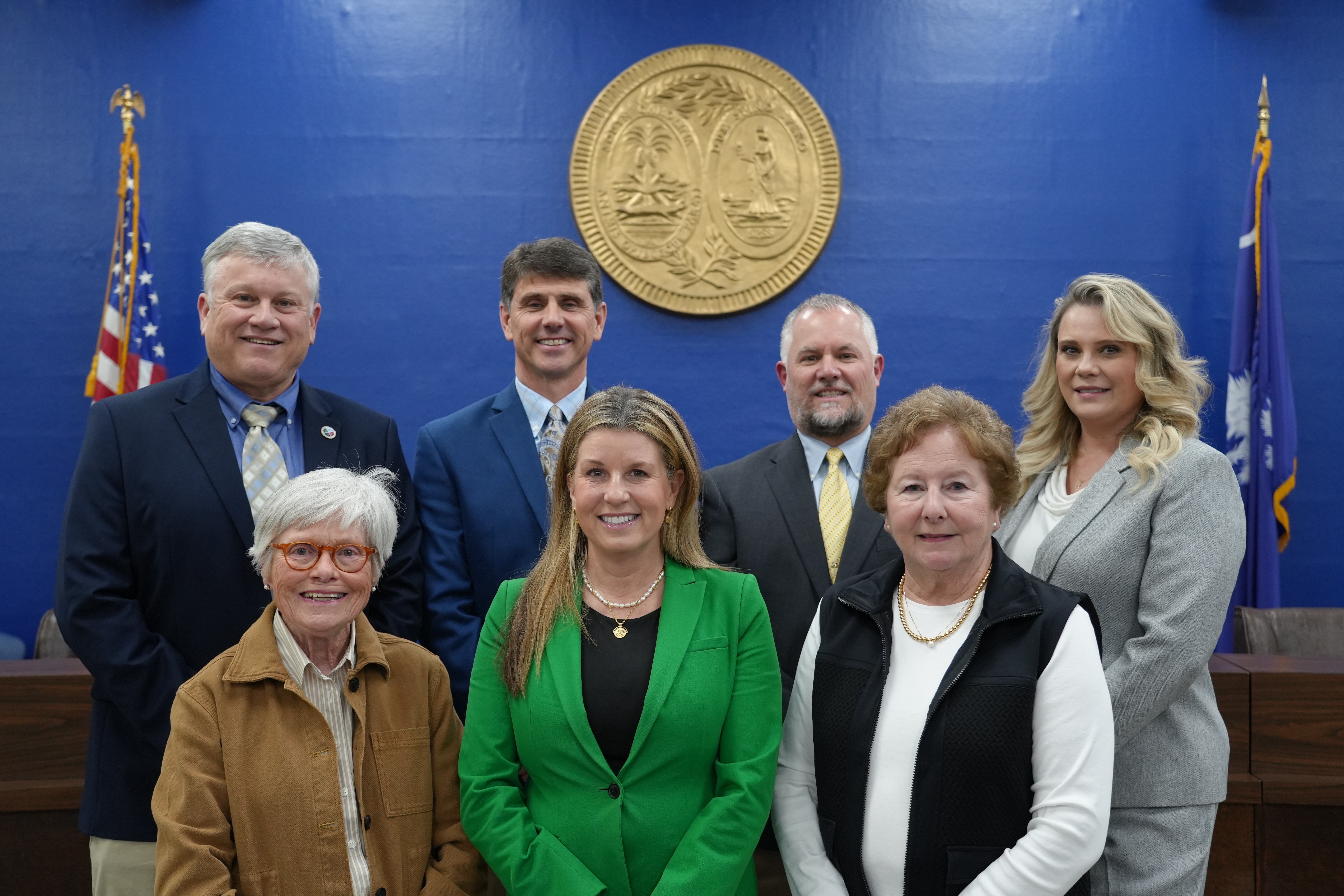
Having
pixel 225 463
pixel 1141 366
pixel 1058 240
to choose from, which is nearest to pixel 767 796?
pixel 1141 366

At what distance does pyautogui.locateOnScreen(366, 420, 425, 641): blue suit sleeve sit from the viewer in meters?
2.26

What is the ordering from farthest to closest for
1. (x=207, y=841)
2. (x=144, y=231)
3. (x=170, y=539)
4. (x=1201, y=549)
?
(x=144, y=231), (x=170, y=539), (x=1201, y=549), (x=207, y=841)

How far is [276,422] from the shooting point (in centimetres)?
234

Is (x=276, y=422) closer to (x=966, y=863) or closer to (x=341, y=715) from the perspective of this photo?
(x=341, y=715)

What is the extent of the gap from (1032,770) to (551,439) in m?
1.33

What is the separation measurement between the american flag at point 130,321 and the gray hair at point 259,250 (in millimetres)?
2498

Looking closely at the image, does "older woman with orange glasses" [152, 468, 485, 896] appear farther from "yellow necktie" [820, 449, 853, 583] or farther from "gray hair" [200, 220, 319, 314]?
"yellow necktie" [820, 449, 853, 583]

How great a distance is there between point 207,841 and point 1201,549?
1906 mm

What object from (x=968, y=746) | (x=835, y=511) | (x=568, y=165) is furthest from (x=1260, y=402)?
(x=968, y=746)

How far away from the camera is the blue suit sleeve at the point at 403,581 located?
2.26m

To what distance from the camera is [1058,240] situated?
4.78 metres

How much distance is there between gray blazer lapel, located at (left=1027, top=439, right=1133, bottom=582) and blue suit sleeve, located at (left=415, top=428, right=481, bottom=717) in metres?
1.23

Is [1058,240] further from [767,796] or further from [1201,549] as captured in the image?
[767,796]

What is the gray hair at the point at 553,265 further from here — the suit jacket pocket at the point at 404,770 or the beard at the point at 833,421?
the suit jacket pocket at the point at 404,770
